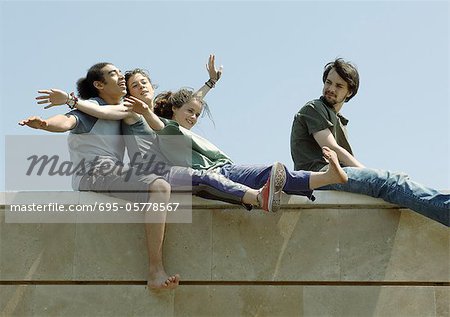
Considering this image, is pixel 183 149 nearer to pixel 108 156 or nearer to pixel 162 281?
pixel 108 156

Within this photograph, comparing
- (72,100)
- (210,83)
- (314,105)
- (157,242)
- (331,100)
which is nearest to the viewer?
(157,242)

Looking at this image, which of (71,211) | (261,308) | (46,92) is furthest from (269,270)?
(46,92)

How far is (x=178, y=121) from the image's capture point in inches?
246

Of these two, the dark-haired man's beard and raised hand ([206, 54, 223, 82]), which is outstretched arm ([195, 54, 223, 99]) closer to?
raised hand ([206, 54, 223, 82])

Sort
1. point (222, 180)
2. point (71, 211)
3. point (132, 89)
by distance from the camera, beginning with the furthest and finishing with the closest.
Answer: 1. point (132, 89)
2. point (71, 211)
3. point (222, 180)

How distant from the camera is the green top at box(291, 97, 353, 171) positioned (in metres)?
5.98

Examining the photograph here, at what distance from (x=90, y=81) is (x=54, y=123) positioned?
2.66 ft

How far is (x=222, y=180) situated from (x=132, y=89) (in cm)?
125

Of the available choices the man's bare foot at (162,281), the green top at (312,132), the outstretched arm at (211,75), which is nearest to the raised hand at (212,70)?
the outstretched arm at (211,75)

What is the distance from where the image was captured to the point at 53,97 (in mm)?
5688

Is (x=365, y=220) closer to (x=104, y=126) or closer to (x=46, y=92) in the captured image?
(x=104, y=126)

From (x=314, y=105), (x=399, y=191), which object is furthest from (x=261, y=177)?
(x=399, y=191)

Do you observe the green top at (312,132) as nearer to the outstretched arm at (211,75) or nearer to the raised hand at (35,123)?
the outstretched arm at (211,75)

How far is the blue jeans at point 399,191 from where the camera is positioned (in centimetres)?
541
